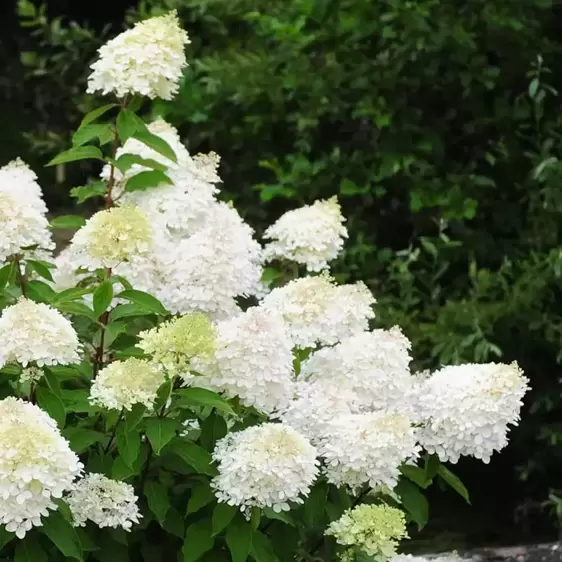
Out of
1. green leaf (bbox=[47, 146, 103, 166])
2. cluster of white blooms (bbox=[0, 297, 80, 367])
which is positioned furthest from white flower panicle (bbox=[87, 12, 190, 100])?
cluster of white blooms (bbox=[0, 297, 80, 367])

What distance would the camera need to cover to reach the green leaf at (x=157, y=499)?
1.83 meters

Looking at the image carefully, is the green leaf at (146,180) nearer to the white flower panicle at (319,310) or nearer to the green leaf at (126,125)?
the green leaf at (126,125)

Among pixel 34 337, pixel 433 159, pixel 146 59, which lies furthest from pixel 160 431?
pixel 433 159

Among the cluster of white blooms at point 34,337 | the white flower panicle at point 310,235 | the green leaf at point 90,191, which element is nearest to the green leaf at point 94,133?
the green leaf at point 90,191

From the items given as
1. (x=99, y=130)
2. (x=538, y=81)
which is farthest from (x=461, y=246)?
(x=99, y=130)

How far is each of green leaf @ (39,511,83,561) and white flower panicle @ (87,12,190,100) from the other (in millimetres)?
900

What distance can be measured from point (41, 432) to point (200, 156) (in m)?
1.07

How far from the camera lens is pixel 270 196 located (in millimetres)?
3996

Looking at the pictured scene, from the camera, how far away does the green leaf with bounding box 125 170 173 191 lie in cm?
228

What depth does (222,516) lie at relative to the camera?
5.85 ft

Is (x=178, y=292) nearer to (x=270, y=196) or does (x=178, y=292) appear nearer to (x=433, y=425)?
(x=433, y=425)

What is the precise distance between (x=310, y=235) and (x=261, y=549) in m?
0.75

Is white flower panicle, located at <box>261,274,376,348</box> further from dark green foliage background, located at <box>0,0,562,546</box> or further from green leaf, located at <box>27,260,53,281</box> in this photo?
dark green foliage background, located at <box>0,0,562,546</box>

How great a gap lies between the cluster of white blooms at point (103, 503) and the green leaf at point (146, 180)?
2.39ft
